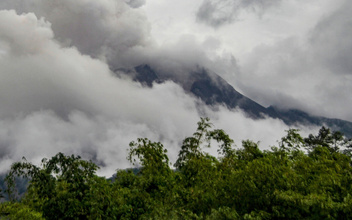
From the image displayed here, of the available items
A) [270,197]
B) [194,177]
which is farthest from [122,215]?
[270,197]

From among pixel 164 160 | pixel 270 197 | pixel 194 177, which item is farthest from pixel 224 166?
pixel 270 197

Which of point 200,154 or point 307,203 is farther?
point 200,154

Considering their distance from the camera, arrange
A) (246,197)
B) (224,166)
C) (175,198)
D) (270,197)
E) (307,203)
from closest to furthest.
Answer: (307,203) → (270,197) → (246,197) → (175,198) → (224,166)

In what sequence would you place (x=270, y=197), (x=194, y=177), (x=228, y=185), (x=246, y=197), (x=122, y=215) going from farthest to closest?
1. (x=194, y=177)
2. (x=122, y=215)
3. (x=228, y=185)
4. (x=246, y=197)
5. (x=270, y=197)

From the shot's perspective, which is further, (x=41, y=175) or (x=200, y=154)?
(x=200, y=154)

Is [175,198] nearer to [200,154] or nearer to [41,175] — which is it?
[41,175]

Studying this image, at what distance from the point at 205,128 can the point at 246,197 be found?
54.8 ft

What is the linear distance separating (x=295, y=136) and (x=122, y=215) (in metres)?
19.9

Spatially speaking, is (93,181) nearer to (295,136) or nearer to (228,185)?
(228,185)

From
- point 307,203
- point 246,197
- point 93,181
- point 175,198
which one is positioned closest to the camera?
point 307,203

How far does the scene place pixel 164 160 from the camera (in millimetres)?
25281

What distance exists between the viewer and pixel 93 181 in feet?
51.0

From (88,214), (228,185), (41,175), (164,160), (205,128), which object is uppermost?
(205,128)

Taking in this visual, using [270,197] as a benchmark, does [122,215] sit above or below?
below
